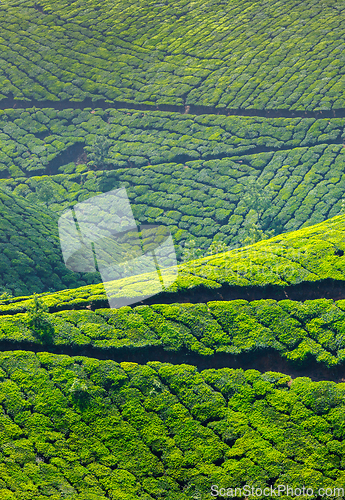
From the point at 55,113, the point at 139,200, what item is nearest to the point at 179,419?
the point at 139,200

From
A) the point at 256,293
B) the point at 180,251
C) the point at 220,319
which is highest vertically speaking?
the point at 220,319

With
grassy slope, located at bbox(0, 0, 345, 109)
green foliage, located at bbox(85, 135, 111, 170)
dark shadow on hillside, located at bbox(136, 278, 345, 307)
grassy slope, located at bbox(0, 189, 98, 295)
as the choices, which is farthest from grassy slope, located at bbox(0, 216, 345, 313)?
green foliage, located at bbox(85, 135, 111, 170)

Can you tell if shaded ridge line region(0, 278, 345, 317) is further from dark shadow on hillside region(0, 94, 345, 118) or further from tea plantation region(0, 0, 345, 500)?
dark shadow on hillside region(0, 94, 345, 118)

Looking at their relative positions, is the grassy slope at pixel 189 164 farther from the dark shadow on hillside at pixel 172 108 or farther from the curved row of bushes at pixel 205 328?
the curved row of bushes at pixel 205 328

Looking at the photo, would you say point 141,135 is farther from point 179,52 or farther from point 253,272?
point 253,272

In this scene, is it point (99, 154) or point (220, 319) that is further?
point (99, 154)

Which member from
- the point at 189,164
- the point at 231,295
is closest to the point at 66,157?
the point at 189,164

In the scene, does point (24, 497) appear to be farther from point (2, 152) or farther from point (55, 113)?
point (55, 113)
